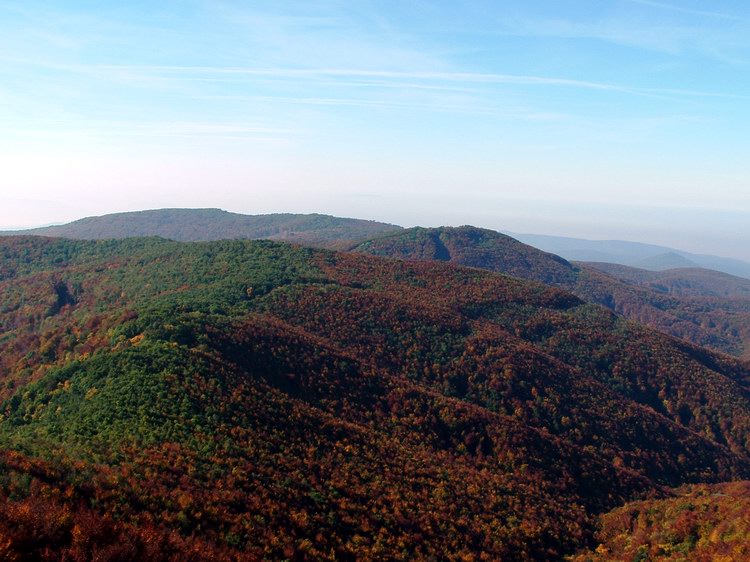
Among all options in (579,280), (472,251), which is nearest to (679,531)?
(472,251)

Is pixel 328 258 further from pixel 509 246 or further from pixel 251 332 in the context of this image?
pixel 509 246

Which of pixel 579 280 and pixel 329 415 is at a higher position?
pixel 579 280

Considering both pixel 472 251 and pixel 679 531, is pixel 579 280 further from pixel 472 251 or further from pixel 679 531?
pixel 679 531

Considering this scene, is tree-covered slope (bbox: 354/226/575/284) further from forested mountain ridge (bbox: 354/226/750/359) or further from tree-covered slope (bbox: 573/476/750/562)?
tree-covered slope (bbox: 573/476/750/562)

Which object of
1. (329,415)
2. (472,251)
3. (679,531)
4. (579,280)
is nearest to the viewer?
(679,531)

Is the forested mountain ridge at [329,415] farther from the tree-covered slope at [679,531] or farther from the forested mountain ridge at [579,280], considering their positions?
the forested mountain ridge at [579,280]

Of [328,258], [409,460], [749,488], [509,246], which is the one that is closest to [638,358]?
[749,488]
